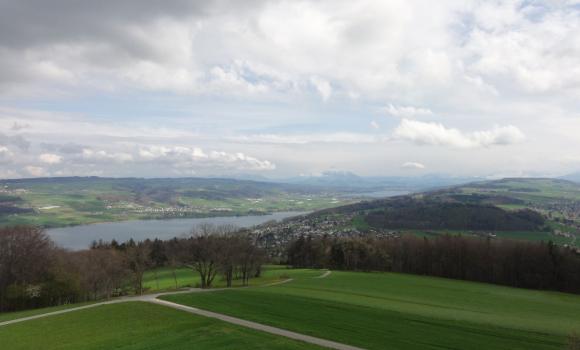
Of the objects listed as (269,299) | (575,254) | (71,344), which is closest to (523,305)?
(269,299)

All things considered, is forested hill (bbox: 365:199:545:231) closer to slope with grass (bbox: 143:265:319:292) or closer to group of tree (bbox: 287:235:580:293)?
group of tree (bbox: 287:235:580:293)

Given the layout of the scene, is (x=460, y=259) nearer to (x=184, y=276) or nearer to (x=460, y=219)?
(x=184, y=276)

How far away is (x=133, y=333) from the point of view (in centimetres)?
2475

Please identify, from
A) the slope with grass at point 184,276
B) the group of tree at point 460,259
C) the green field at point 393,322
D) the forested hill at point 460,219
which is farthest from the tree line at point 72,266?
the forested hill at point 460,219

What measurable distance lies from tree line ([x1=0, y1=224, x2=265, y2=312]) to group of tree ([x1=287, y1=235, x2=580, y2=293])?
91.2 feet

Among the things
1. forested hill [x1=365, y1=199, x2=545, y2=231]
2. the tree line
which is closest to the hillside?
forested hill [x1=365, y1=199, x2=545, y2=231]

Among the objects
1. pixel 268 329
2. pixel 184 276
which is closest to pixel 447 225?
pixel 184 276

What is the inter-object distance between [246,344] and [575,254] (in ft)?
263

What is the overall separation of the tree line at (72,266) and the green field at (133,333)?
1850 cm

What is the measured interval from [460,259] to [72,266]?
7460 cm

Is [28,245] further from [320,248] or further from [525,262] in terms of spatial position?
[525,262]

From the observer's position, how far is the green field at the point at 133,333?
2077cm

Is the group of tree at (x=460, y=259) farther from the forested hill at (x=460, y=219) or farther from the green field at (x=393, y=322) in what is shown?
the forested hill at (x=460, y=219)

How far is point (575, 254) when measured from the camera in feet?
242
